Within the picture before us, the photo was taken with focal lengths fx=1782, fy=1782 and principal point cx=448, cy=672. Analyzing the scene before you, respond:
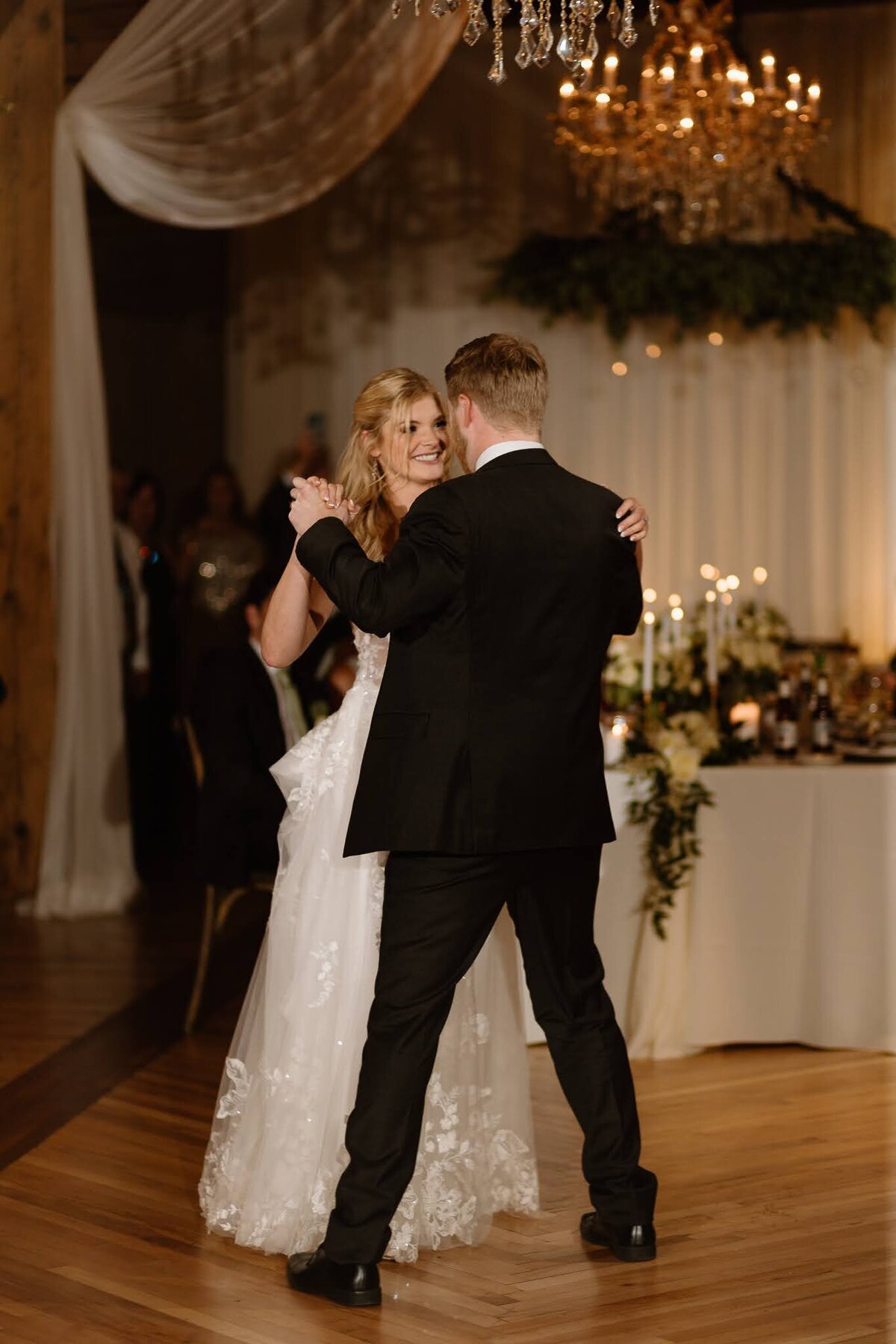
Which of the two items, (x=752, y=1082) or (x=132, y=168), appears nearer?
(x=752, y=1082)

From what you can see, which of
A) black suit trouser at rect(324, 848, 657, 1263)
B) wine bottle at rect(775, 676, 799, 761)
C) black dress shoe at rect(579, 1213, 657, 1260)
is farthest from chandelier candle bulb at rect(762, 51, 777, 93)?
black dress shoe at rect(579, 1213, 657, 1260)

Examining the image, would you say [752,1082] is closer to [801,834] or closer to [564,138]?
[801,834]

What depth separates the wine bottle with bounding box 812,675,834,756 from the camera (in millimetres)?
5035

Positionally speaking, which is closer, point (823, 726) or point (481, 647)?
point (481, 647)

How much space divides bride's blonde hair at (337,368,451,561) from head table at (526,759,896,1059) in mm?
1538

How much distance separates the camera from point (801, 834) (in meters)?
4.80

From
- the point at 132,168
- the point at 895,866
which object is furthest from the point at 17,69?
the point at 895,866

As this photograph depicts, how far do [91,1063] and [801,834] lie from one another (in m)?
1.97

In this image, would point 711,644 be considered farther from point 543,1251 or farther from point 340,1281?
point 340,1281

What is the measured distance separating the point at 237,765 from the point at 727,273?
16.7 ft

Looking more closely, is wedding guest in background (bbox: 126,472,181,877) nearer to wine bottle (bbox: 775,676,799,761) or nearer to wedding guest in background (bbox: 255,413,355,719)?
wedding guest in background (bbox: 255,413,355,719)

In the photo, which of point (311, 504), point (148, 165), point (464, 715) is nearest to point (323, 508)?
point (311, 504)

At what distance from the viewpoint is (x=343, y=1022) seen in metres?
3.23

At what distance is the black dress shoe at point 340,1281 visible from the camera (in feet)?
9.71
